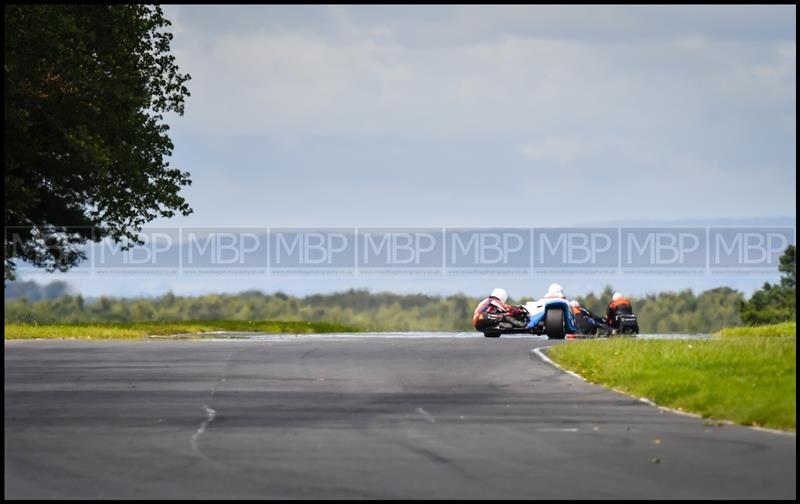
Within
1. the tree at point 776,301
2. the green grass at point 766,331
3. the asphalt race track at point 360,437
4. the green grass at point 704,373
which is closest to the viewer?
the asphalt race track at point 360,437

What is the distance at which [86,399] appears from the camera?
81.1ft

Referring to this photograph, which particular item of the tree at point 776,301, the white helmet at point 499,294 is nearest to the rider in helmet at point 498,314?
the white helmet at point 499,294

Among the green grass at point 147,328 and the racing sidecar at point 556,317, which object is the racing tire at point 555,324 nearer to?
the racing sidecar at point 556,317

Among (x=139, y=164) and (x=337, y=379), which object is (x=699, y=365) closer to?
(x=337, y=379)

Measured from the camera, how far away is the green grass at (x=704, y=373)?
21719mm

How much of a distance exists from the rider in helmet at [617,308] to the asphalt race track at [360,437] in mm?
13150

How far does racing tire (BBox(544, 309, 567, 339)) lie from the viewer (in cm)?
4288

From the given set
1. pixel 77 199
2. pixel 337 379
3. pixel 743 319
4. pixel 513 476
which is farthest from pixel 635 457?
pixel 743 319

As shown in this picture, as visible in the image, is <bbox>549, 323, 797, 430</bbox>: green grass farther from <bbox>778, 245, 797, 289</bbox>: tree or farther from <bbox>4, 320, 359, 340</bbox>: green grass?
<bbox>778, 245, 797, 289</bbox>: tree

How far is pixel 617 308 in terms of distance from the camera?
1791 inches

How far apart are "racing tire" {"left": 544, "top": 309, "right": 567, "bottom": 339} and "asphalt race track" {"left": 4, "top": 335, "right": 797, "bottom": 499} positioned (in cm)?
1027

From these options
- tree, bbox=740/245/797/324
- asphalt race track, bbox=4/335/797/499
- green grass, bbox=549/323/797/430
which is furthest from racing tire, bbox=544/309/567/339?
tree, bbox=740/245/797/324

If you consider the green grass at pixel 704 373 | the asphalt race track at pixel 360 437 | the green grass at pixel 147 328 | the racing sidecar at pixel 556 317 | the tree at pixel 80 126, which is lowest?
the asphalt race track at pixel 360 437

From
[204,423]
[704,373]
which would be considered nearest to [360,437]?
[204,423]
